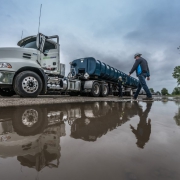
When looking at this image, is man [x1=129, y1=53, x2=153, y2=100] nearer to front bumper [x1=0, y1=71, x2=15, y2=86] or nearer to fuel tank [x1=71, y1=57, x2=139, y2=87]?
fuel tank [x1=71, y1=57, x2=139, y2=87]

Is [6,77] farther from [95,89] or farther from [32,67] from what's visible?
[95,89]

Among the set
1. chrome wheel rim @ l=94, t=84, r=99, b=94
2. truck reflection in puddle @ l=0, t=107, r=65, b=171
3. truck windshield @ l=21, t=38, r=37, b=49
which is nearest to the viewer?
truck reflection in puddle @ l=0, t=107, r=65, b=171

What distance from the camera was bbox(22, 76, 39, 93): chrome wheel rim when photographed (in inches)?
179

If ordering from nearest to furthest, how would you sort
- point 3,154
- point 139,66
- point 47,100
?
point 3,154, point 47,100, point 139,66

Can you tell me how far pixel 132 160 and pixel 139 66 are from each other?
6.36 meters

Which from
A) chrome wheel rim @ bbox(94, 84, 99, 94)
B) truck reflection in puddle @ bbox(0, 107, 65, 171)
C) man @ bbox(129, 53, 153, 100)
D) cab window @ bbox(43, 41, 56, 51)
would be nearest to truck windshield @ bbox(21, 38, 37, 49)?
cab window @ bbox(43, 41, 56, 51)

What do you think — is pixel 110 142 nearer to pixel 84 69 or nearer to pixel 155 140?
pixel 155 140

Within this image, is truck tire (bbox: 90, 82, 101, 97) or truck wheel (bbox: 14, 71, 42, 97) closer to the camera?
truck wheel (bbox: 14, 71, 42, 97)

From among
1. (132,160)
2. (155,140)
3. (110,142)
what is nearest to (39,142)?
(110,142)

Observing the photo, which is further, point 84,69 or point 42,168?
point 84,69

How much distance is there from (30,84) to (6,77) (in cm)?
74

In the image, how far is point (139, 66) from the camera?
260 inches

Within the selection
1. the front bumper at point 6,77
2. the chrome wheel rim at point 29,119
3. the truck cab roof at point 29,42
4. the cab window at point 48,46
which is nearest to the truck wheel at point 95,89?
the cab window at point 48,46

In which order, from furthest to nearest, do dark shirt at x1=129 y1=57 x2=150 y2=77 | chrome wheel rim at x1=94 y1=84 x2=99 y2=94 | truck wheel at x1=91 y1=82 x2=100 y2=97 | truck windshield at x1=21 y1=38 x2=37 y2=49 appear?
chrome wheel rim at x1=94 y1=84 x2=99 y2=94 < truck wheel at x1=91 y1=82 x2=100 y2=97 < dark shirt at x1=129 y1=57 x2=150 y2=77 < truck windshield at x1=21 y1=38 x2=37 y2=49
